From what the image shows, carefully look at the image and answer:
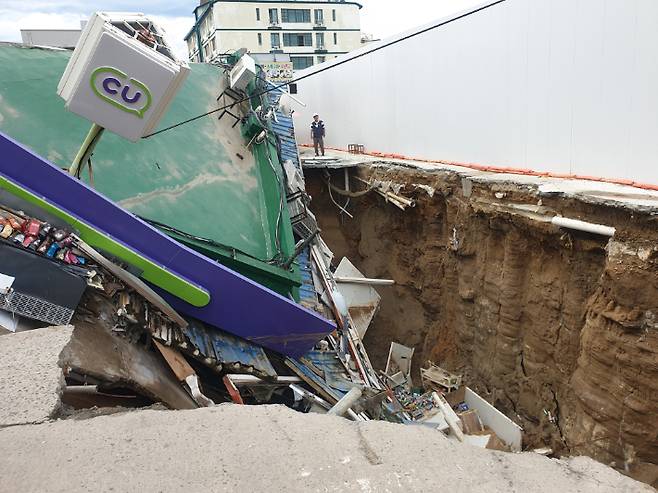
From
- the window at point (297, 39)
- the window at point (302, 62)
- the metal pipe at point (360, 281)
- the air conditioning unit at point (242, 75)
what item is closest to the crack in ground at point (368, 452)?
the air conditioning unit at point (242, 75)

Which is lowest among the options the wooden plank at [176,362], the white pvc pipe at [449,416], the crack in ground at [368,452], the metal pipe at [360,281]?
the white pvc pipe at [449,416]

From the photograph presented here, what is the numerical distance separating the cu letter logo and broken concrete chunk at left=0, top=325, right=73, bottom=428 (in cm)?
158

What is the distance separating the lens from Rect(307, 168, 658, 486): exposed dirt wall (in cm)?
503

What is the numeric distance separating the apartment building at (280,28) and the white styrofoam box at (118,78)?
3768cm

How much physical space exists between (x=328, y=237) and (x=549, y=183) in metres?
6.00

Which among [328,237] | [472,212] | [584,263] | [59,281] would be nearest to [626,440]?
[584,263]

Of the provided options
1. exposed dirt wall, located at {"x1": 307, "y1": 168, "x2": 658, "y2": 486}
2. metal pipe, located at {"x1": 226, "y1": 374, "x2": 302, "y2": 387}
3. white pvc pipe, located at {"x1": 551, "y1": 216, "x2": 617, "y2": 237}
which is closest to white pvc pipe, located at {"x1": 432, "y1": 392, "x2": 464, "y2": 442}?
exposed dirt wall, located at {"x1": 307, "y1": 168, "x2": 658, "y2": 486}

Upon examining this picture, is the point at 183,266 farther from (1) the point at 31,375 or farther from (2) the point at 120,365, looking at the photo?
(1) the point at 31,375

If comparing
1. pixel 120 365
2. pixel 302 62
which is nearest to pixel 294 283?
pixel 120 365

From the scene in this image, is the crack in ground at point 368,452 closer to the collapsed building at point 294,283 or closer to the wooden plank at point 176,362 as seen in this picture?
the collapsed building at point 294,283

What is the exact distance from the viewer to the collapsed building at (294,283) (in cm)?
338

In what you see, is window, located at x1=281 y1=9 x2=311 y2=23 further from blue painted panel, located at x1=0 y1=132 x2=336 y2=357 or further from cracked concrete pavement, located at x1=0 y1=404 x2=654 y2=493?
cracked concrete pavement, located at x1=0 y1=404 x2=654 y2=493

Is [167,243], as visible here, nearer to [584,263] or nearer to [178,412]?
[178,412]

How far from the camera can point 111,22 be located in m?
3.48
